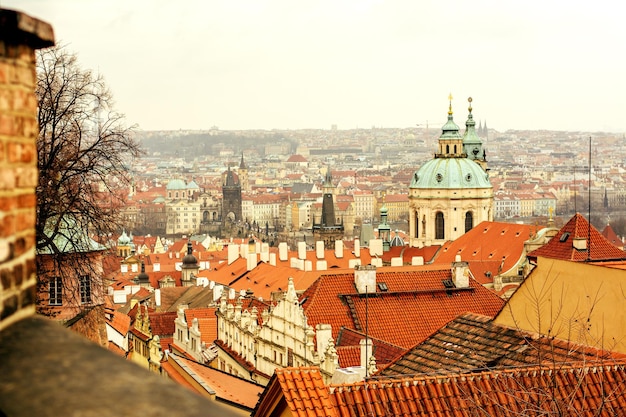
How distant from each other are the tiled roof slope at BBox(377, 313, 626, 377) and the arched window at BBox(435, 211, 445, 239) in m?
55.9

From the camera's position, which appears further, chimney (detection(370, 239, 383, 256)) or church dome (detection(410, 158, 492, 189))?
church dome (detection(410, 158, 492, 189))

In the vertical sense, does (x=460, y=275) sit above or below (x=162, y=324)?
above

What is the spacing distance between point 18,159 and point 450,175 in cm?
6849

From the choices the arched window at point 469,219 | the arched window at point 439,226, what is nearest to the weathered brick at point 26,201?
the arched window at point 439,226

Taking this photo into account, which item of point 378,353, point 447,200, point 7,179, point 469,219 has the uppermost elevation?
point 7,179

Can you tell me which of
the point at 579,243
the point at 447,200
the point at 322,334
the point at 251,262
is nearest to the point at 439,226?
the point at 447,200

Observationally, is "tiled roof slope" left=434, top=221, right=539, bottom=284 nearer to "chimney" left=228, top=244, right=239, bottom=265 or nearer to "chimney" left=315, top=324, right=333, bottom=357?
"chimney" left=228, top=244, right=239, bottom=265

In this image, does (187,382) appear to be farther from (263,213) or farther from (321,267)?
(263,213)

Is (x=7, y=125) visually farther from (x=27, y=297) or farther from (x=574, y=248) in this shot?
(x=574, y=248)

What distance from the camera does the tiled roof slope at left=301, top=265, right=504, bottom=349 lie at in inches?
941

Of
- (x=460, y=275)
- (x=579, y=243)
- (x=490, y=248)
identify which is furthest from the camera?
(x=490, y=248)

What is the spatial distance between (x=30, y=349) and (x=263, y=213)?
17616cm

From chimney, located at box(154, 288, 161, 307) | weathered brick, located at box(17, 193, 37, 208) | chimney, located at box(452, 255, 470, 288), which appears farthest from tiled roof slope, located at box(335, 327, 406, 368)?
chimney, located at box(154, 288, 161, 307)

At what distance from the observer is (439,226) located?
69625 millimetres
